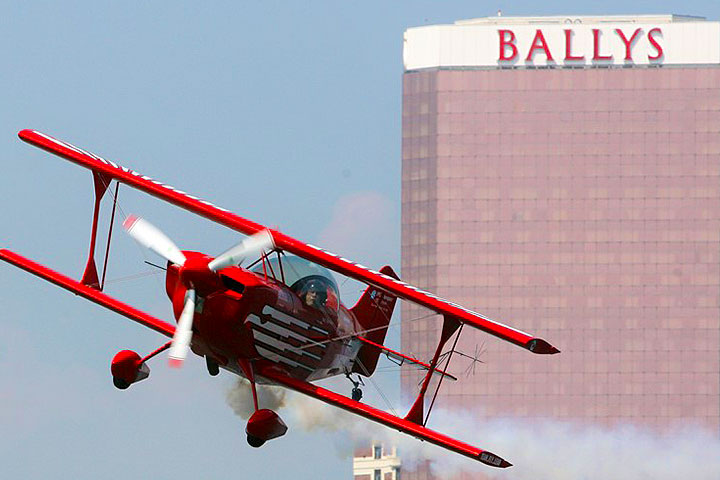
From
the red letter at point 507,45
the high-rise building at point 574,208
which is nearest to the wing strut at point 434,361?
the high-rise building at point 574,208

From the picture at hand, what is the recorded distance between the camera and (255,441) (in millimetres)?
39781

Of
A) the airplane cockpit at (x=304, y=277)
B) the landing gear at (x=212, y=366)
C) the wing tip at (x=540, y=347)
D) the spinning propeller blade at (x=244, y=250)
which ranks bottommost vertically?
the landing gear at (x=212, y=366)

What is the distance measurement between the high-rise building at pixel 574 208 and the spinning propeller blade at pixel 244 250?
411 ft

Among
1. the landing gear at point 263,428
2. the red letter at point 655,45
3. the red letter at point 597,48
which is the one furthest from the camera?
the red letter at point 597,48

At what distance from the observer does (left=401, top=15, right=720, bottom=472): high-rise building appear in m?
167

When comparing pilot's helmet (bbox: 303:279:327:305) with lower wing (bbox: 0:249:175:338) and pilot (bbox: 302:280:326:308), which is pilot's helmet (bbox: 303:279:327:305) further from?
lower wing (bbox: 0:249:175:338)

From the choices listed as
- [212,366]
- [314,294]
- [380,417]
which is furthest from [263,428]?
[380,417]

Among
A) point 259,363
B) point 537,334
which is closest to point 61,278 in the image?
point 259,363

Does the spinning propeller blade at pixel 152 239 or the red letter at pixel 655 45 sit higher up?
the red letter at pixel 655 45

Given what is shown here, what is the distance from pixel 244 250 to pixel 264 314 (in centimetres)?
176

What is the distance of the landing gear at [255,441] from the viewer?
39.7 m

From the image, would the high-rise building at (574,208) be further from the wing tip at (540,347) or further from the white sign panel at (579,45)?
the wing tip at (540,347)

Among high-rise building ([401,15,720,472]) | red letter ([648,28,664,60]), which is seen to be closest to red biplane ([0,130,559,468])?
high-rise building ([401,15,720,472])

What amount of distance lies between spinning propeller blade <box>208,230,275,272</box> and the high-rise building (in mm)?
125259
